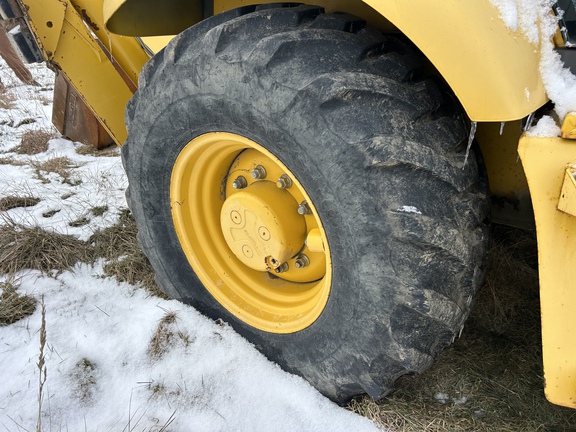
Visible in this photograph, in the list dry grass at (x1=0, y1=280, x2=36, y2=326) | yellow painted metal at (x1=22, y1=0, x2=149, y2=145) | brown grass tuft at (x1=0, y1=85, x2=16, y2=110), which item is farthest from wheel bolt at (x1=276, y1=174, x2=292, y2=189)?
brown grass tuft at (x1=0, y1=85, x2=16, y2=110)

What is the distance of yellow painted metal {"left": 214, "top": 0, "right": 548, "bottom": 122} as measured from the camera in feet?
3.07

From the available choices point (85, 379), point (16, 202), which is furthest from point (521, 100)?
point (16, 202)

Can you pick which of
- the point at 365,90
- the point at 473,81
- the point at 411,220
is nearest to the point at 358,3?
the point at 365,90

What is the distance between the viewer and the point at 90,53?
221 cm

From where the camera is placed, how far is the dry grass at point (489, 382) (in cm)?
149

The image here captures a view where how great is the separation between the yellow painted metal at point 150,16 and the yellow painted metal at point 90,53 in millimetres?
598

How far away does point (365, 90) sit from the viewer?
1142mm

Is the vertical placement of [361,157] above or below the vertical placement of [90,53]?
above

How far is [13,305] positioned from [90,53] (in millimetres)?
1209

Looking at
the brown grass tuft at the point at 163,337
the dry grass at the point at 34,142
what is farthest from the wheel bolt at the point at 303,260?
the dry grass at the point at 34,142

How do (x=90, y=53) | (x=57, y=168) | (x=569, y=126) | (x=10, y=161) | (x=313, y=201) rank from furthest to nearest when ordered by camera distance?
(x=10, y=161), (x=57, y=168), (x=90, y=53), (x=313, y=201), (x=569, y=126)

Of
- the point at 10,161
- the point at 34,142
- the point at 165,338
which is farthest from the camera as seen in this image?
the point at 34,142

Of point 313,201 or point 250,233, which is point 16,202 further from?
point 313,201

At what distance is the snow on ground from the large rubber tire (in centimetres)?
28
